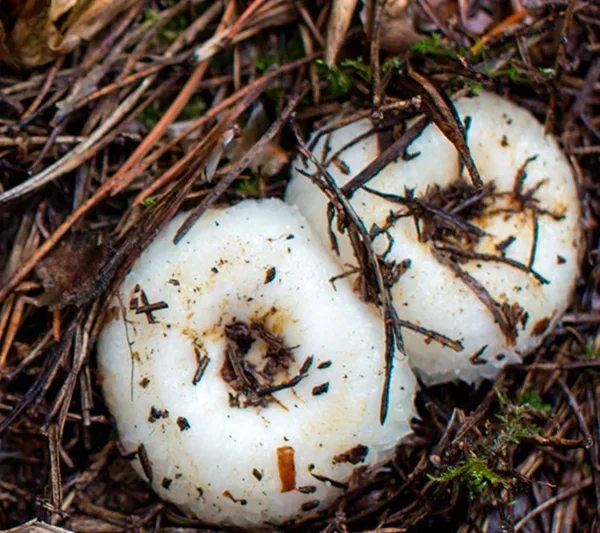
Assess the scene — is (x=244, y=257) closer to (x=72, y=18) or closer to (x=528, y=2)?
(x=72, y=18)

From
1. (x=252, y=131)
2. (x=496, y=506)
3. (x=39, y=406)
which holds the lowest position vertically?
(x=496, y=506)

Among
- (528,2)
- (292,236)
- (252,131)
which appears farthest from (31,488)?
(528,2)

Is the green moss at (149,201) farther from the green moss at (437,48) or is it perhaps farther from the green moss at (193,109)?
the green moss at (437,48)

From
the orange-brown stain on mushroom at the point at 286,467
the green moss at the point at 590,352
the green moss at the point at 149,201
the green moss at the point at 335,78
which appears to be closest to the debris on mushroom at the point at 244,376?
the orange-brown stain on mushroom at the point at 286,467

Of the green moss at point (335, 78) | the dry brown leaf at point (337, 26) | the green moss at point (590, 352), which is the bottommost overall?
the green moss at point (590, 352)

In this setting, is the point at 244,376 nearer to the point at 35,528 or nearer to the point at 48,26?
the point at 35,528

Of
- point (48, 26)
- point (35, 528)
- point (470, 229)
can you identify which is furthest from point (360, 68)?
point (35, 528)

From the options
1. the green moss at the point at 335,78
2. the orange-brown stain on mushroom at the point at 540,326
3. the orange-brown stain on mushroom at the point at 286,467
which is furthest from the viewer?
the green moss at the point at 335,78
